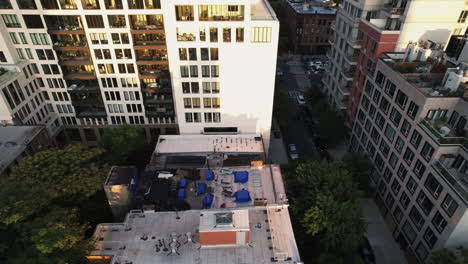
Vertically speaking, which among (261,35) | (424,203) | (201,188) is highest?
(261,35)

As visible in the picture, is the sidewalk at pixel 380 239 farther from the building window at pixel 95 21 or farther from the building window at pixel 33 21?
the building window at pixel 33 21

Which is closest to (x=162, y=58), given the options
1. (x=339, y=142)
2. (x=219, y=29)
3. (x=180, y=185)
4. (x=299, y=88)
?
(x=219, y=29)

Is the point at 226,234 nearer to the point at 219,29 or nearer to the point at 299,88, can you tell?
the point at 219,29

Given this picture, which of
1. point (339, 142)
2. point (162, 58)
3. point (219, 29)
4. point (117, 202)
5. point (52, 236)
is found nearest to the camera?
point (52, 236)

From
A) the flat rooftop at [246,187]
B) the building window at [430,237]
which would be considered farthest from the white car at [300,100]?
the building window at [430,237]

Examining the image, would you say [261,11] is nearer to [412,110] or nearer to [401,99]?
[401,99]

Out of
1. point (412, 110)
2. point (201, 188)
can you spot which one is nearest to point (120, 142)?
point (201, 188)
